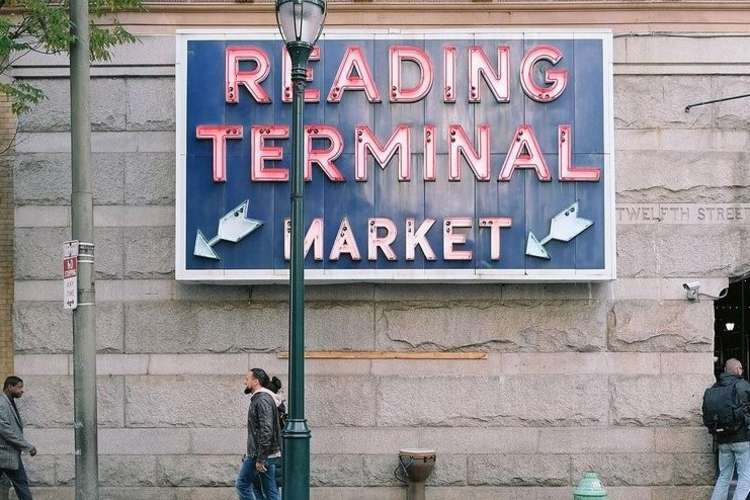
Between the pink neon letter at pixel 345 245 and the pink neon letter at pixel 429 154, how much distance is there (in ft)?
3.88

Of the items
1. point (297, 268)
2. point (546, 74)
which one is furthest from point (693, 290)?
point (297, 268)

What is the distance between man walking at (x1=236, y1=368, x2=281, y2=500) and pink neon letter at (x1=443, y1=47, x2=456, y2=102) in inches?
166

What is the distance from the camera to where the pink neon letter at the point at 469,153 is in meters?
13.7

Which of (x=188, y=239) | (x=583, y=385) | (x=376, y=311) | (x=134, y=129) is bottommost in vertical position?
(x=583, y=385)

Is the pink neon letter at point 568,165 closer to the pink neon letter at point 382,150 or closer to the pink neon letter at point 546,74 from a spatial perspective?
the pink neon letter at point 546,74

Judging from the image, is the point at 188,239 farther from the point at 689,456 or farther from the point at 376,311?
the point at 689,456

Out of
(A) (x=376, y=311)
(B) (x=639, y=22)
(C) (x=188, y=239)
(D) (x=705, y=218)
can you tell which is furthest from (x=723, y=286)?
(C) (x=188, y=239)

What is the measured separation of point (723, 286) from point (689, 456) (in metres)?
2.18

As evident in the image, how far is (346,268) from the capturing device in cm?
1365

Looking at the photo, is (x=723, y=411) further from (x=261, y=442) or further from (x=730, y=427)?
(x=261, y=442)

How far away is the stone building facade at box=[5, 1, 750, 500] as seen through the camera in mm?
13852

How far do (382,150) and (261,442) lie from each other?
396cm

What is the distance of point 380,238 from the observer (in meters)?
13.7

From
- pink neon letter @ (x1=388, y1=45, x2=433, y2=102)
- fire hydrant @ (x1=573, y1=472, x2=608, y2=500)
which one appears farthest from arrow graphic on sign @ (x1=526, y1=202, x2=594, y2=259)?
fire hydrant @ (x1=573, y1=472, x2=608, y2=500)
